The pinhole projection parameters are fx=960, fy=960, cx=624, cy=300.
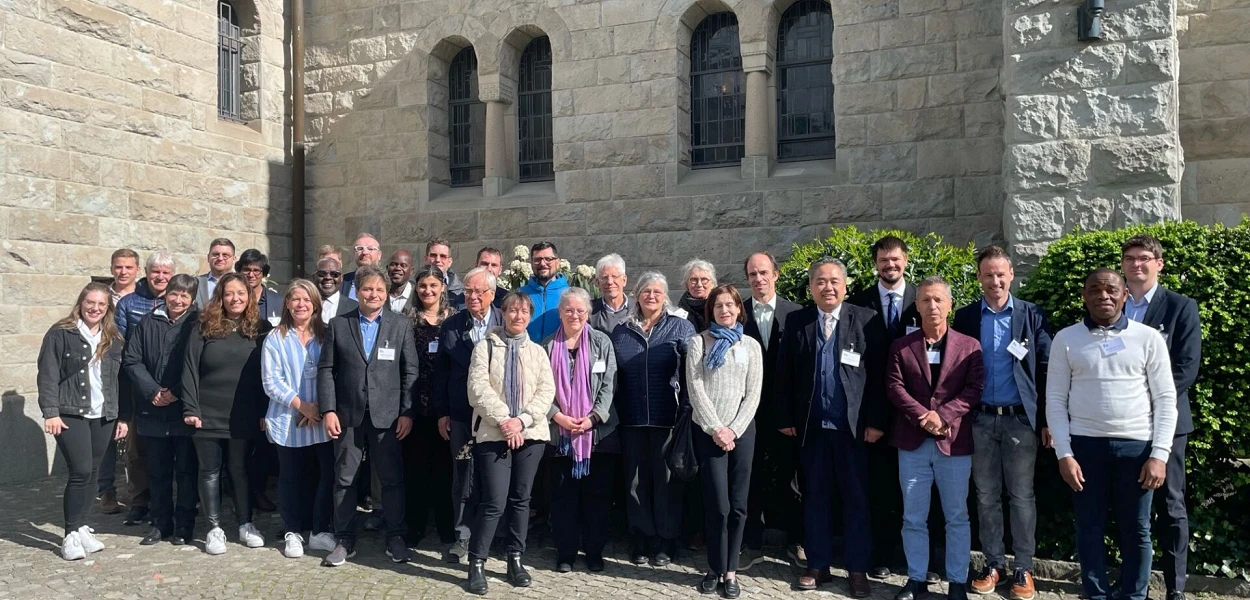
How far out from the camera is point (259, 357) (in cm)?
645

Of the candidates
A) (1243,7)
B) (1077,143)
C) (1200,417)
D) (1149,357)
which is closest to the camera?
(1149,357)

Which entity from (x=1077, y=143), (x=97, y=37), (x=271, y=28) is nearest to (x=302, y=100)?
(x=271, y=28)

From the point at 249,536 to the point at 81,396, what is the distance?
4.63ft

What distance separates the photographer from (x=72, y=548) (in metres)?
6.12

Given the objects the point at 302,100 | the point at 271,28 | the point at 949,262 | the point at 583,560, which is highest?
the point at 271,28

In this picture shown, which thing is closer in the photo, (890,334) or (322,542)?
(890,334)

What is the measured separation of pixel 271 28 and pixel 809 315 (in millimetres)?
8130

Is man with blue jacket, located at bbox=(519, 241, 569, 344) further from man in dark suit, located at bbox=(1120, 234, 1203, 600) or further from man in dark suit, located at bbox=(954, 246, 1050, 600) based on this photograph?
man in dark suit, located at bbox=(1120, 234, 1203, 600)

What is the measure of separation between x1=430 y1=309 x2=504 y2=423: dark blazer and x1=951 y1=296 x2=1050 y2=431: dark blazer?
288 cm

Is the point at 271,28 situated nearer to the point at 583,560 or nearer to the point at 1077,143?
the point at 583,560

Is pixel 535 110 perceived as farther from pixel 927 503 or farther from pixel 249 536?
pixel 927 503

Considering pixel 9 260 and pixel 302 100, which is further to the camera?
pixel 302 100

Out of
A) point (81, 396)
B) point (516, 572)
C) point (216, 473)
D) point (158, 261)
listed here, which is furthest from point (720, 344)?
Answer: point (158, 261)

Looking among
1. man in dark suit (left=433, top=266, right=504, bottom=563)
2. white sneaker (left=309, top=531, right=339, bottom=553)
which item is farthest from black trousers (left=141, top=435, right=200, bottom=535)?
man in dark suit (left=433, top=266, right=504, bottom=563)
